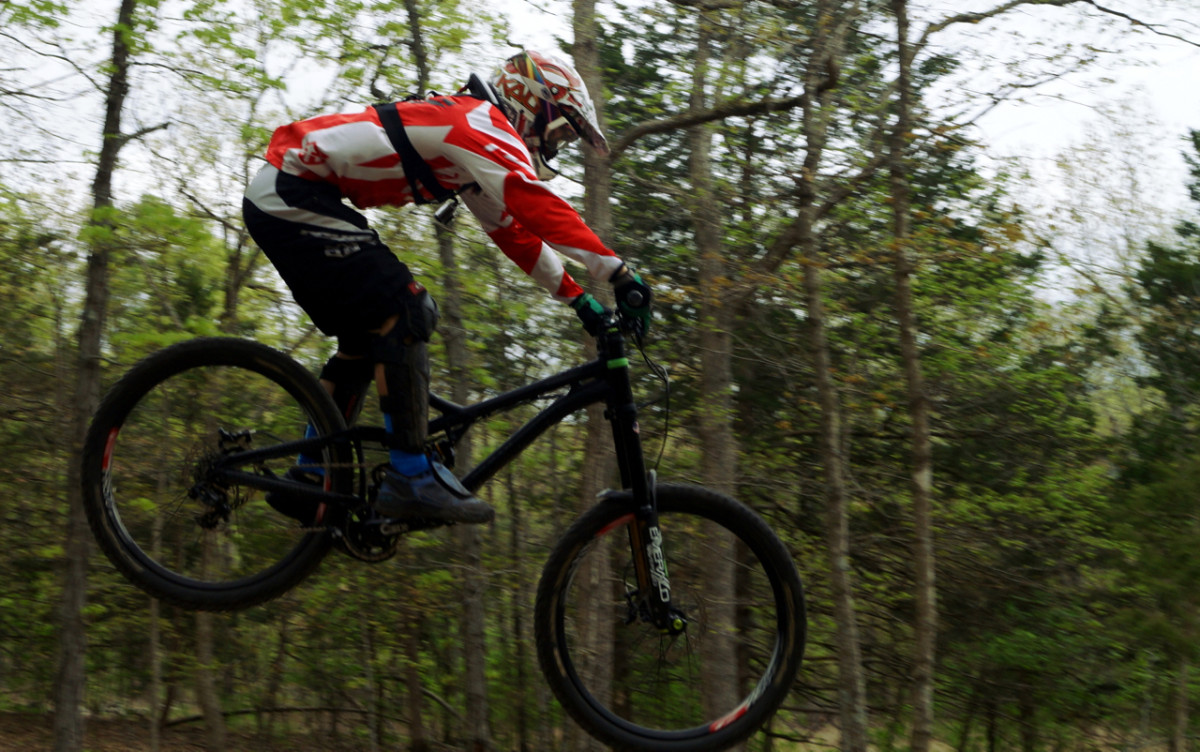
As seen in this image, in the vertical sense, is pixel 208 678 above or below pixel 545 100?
below

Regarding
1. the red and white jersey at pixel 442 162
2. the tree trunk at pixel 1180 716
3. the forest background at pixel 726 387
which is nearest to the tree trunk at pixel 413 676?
the forest background at pixel 726 387

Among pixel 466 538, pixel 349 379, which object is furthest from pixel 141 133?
pixel 349 379

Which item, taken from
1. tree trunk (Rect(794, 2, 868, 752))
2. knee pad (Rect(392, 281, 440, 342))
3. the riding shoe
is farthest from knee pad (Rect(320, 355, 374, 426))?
tree trunk (Rect(794, 2, 868, 752))

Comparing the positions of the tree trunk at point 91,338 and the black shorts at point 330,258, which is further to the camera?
the tree trunk at point 91,338

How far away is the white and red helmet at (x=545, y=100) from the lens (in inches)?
127

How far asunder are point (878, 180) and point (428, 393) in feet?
20.9

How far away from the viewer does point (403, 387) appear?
122 inches

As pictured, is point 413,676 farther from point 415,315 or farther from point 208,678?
point 415,315

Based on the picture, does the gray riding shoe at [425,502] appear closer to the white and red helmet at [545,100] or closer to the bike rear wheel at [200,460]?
the bike rear wheel at [200,460]

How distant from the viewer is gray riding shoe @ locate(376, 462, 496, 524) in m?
3.04

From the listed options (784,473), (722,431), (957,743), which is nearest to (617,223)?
(722,431)

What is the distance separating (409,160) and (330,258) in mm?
392

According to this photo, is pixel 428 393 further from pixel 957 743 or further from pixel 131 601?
pixel 957 743

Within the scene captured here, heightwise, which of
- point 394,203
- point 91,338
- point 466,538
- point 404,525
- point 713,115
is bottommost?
point 404,525
